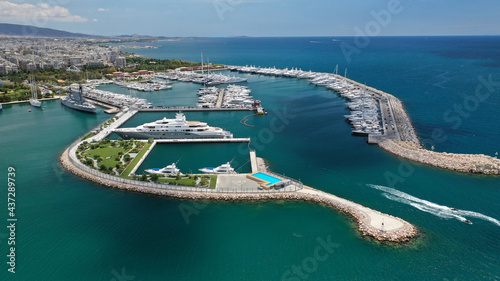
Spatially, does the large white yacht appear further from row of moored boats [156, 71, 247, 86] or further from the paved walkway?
row of moored boats [156, 71, 247, 86]

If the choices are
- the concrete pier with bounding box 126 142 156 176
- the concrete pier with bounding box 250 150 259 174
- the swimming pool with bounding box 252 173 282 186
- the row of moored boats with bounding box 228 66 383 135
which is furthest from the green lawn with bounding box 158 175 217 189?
the row of moored boats with bounding box 228 66 383 135

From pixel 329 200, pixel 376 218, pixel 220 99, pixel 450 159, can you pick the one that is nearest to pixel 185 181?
pixel 329 200

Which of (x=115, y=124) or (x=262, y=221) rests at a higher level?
(x=115, y=124)

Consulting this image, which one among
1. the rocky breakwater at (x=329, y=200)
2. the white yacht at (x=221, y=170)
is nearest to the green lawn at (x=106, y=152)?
the rocky breakwater at (x=329, y=200)

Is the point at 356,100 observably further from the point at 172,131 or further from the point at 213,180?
the point at 213,180

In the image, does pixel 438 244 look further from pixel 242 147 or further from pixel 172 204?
pixel 242 147

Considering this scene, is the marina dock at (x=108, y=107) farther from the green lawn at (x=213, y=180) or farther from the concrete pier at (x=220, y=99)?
the green lawn at (x=213, y=180)
